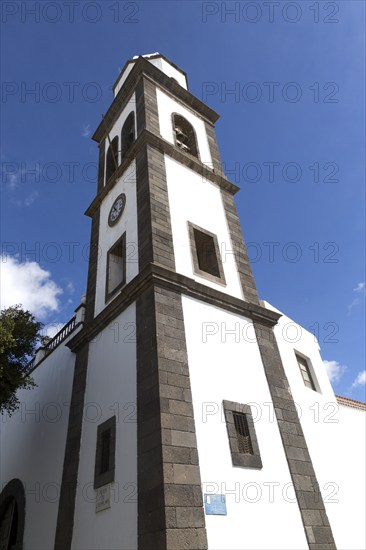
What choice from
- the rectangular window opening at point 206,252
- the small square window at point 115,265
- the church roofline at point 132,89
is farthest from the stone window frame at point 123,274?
the church roofline at point 132,89

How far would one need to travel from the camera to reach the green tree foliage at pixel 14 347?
8.45 meters

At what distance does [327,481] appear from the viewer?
26.6 ft

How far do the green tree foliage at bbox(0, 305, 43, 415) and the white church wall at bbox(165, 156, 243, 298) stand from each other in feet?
11.8

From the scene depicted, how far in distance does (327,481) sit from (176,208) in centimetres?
651

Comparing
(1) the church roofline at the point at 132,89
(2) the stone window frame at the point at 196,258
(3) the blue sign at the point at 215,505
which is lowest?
(3) the blue sign at the point at 215,505

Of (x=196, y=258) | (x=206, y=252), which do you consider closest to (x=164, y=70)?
(x=206, y=252)

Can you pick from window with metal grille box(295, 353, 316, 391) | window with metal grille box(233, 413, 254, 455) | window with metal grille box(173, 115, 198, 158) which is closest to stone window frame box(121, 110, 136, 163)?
window with metal grille box(173, 115, 198, 158)

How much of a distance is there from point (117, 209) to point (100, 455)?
628cm

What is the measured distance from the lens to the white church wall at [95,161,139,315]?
31.4 feet

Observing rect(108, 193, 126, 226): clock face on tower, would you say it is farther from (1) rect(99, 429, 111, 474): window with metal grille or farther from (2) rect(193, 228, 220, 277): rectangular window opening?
(1) rect(99, 429, 111, 474): window with metal grille

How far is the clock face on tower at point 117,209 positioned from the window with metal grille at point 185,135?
2.72 meters

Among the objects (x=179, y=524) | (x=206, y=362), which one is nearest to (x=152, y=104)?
(x=206, y=362)

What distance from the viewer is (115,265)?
10.6 metres

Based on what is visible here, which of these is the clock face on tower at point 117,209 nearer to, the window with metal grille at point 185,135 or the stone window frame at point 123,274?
the stone window frame at point 123,274
